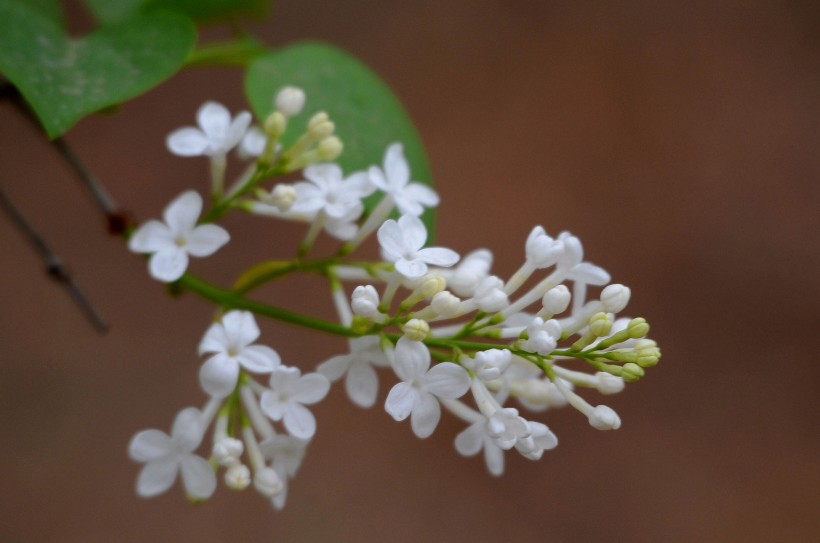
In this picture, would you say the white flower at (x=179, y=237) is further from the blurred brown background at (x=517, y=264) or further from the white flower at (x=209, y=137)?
the blurred brown background at (x=517, y=264)

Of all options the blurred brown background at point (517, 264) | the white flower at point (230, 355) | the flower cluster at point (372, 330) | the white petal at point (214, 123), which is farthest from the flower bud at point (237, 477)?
the blurred brown background at point (517, 264)

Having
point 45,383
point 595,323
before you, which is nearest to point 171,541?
point 45,383

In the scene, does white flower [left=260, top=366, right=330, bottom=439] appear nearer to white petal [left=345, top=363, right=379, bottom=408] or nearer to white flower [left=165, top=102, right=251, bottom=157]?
white petal [left=345, top=363, right=379, bottom=408]

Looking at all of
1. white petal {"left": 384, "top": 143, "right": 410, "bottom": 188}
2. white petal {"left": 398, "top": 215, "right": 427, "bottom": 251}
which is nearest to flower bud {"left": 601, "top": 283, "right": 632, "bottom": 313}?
white petal {"left": 398, "top": 215, "right": 427, "bottom": 251}

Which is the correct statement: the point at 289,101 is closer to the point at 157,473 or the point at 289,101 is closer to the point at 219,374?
the point at 219,374

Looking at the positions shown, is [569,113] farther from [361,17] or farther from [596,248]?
[361,17]

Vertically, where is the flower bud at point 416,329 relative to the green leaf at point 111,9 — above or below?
below
